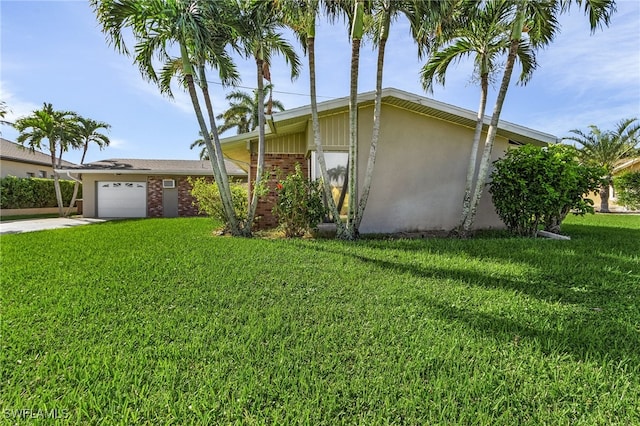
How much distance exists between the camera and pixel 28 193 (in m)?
19.7

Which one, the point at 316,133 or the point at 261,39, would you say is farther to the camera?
the point at 261,39

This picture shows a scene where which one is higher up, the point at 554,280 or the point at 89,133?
the point at 89,133

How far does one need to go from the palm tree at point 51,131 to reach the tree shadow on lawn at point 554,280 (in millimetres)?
18948

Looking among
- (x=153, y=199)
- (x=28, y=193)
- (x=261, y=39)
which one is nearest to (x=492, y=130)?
(x=261, y=39)

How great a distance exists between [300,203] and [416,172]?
3705 mm

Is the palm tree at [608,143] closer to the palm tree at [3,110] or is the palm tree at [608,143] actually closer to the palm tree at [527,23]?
the palm tree at [527,23]

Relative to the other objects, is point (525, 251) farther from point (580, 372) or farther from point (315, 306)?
point (315, 306)

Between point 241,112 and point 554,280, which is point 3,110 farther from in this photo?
point 554,280

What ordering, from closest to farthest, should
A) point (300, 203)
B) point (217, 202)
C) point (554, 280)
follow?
point (554, 280), point (300, 203), point (217, 202)

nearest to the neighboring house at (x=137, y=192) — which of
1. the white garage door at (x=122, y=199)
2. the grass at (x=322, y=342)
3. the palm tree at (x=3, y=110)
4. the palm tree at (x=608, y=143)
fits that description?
the white garage door at (x=122, y=199)

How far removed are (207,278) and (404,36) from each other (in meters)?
7.44

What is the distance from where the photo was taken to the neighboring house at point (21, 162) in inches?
830

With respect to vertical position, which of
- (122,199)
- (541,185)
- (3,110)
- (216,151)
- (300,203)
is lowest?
(300,203)

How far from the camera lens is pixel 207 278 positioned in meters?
4.89
